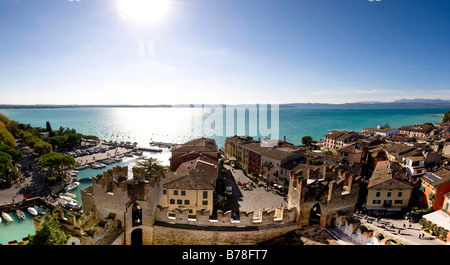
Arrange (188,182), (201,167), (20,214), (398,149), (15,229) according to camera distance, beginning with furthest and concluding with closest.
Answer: (398,149) < (201,167) < (20,214) < (15,229) < (188,182)

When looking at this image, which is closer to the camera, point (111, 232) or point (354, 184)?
point (111, 232)

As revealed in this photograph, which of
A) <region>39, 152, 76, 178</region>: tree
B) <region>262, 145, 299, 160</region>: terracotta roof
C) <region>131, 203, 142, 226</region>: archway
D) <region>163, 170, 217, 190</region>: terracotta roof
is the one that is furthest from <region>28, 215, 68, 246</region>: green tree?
<region>39, 152, 76, 178</region>: tree

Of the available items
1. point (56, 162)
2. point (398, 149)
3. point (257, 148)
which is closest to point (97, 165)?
point (56, 162)

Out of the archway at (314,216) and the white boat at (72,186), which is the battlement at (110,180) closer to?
the archway at (314,216)

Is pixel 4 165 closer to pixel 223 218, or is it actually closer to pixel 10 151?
pixel 10 151

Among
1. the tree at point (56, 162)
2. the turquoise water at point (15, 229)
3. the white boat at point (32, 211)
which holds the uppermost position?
the tree at point (56, 162)

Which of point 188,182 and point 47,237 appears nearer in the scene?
point 47,237

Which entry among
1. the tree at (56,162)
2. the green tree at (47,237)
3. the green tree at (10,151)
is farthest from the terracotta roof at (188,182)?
the green tree at (10,151)

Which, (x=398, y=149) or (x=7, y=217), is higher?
(x=398, y=149)

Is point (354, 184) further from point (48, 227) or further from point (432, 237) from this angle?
point (432, 237)

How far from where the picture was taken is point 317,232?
963 cm
